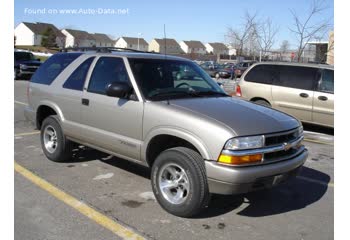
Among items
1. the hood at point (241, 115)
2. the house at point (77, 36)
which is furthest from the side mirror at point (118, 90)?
the house at point (77, 36)

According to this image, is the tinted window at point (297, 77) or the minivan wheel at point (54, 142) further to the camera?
the tinted window at point (297, 77)

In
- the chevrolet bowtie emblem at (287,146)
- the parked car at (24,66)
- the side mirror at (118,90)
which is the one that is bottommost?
the chevrolet bowtie emblem at (287,146)

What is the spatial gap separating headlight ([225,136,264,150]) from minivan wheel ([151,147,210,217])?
364mm

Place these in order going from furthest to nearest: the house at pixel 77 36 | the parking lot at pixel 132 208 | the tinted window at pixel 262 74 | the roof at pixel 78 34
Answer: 1. the roof at pixel 78 34
2. the house at pixel 77 36
3. the tinted window at pixel 262 74
4. the parking lot at pixel 132 208

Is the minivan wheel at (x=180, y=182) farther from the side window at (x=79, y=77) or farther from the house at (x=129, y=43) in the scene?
the house at (x=129, y=43)

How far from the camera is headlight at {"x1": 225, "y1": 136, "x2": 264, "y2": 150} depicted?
11.8ft

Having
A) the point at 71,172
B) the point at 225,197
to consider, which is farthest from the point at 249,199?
the point at 71,172

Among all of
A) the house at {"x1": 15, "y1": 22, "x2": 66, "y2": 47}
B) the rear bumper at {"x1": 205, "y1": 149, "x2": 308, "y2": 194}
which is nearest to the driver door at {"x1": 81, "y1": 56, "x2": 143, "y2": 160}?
the rear bumper at {"x1": 205, "y1": 149, "x2": 308, "y2": 194}

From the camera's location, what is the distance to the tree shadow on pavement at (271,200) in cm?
425

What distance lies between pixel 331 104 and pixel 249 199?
199 inches

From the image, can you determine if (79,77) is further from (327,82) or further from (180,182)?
(327,82)

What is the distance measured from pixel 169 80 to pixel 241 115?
121 cm

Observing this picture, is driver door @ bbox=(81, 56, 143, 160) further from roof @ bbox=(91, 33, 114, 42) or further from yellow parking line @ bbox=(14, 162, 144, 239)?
roof @ bbox=(91, 33, 114, 42)

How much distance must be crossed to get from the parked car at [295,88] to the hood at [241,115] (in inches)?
192
